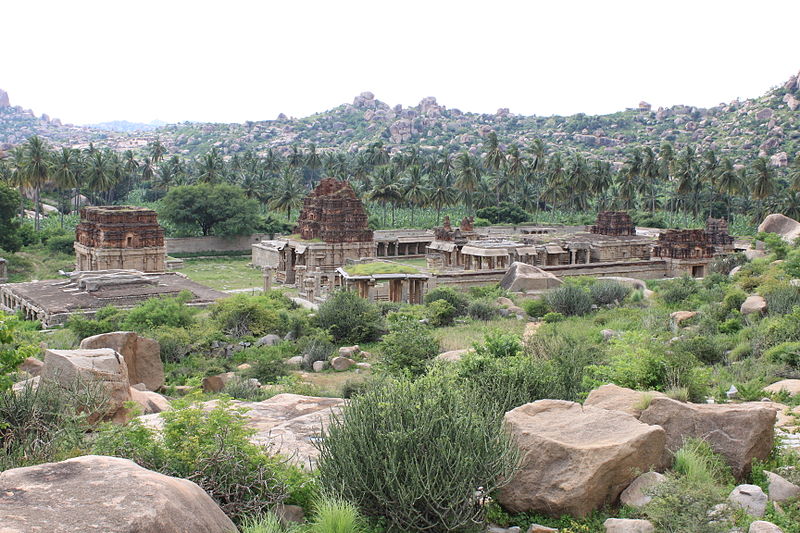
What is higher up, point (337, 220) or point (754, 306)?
point (337, 220)

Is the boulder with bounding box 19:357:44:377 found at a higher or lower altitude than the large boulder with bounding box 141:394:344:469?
lower

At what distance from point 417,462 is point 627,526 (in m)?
2.50

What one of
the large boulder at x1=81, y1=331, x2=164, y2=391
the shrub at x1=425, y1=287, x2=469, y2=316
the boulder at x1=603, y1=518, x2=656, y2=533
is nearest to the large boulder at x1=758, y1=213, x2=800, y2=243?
the shrub at x1=425, y1=287, x2=469, y2=316

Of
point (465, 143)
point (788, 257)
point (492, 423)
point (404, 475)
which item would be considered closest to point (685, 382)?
point (492, 423)

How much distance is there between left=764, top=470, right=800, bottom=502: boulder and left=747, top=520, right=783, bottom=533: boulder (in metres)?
1.26

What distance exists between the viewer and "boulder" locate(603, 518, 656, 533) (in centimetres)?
884

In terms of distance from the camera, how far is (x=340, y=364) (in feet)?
86.9

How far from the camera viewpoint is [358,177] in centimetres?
10181

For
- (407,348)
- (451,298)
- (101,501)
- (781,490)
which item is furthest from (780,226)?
(101,501)

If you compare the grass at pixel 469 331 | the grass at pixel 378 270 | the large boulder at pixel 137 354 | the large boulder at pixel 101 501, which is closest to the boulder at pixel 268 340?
the grass at pixel 469 331

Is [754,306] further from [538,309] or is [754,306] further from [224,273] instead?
[224,273]

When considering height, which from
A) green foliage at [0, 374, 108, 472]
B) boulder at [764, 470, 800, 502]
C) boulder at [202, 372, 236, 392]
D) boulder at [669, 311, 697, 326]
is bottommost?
boulder at [202, 372, 236, 392]

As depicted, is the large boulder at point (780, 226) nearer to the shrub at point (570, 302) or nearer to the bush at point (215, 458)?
the shrub at point (570, 302)

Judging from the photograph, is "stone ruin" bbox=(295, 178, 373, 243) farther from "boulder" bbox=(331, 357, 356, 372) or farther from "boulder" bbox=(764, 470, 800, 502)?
"boulder" bbox=(764, 470, 800, 502)
